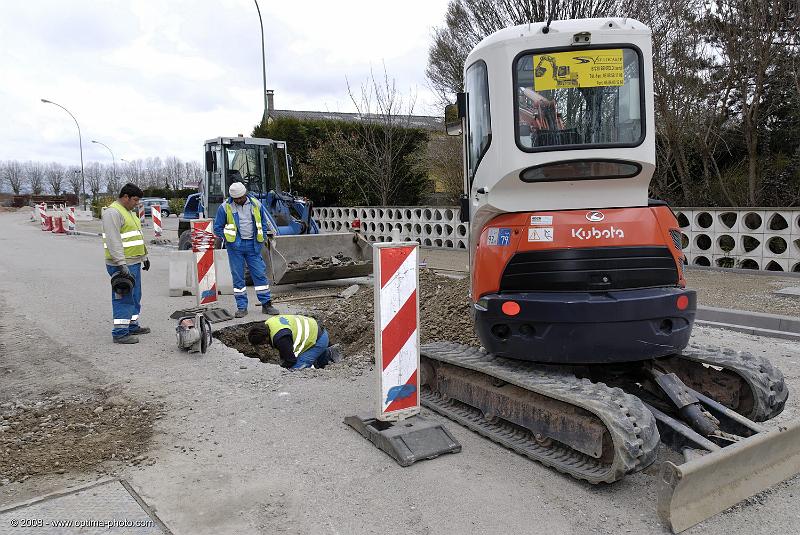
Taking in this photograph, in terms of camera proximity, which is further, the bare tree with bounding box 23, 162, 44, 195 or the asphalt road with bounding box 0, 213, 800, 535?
the bare tree with bounding box 23, 162, 44, 195

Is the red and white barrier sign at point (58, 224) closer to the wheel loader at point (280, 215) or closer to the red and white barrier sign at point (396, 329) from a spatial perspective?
the wheel loader at point (280, 215)

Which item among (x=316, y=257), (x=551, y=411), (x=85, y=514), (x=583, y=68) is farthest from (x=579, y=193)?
(x=316, y=257)

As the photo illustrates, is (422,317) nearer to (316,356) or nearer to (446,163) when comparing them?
(316,356)

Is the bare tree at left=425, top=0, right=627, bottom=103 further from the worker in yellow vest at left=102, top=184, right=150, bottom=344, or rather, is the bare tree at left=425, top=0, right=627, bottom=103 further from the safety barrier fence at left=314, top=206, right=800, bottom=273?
the worker in yellow vest at left=102, top=184, right=150, bottom=344

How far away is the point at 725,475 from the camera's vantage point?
10.7ft

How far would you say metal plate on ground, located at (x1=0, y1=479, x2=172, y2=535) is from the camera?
314cm

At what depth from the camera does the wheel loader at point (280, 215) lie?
1047cm

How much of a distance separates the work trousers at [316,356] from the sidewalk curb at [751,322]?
4.63 metres

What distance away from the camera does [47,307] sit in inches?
364

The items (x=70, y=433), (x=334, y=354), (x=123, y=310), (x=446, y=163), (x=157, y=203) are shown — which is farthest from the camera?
(x=157, y=203)

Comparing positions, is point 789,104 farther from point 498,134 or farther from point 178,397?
point 178,397

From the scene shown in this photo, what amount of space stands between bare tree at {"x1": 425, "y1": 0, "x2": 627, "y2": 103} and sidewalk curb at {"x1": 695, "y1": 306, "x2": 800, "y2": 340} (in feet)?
33.3

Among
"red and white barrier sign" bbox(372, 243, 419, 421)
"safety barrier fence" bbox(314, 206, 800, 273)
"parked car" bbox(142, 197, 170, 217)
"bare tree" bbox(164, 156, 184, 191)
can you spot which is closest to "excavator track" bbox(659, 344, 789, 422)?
"red and white barrier sign" bbox(372, 243, 419, 421)

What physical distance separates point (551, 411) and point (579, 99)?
1942 millimetres
